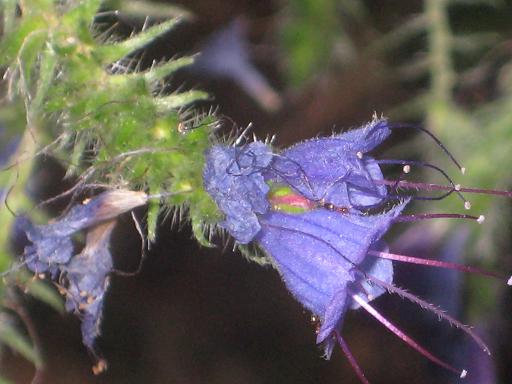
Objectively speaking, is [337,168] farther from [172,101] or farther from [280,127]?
[280,127]

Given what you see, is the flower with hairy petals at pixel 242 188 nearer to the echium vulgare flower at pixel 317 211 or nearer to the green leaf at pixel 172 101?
the echium vulgare flower at pixel 317 211

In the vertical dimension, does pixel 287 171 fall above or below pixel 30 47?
above

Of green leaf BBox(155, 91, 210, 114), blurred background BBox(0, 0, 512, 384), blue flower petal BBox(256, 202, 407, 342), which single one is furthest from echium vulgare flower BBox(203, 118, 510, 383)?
blurred background BBox(0, 0, 512, 384)

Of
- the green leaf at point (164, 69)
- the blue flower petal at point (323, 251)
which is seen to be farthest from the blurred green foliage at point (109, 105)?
the blue flower petal at point (323, 251)

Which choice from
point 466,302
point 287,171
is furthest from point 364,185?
point 466,302

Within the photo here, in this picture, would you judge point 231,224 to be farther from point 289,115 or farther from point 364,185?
point 289,115
